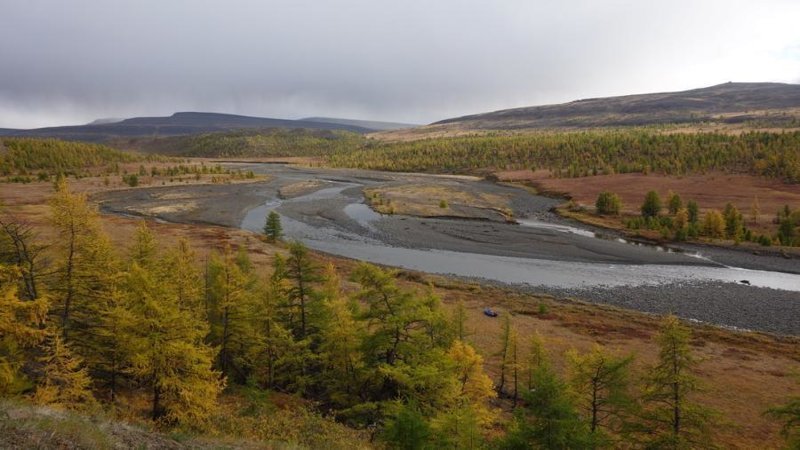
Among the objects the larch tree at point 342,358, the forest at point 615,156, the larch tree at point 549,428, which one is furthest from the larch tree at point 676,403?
the forest at point 615,156

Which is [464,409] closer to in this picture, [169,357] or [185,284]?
[169,357]

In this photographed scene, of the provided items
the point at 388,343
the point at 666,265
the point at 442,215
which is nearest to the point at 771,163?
the point at 666,265

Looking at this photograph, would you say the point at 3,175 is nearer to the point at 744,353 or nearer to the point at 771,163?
the point at 744,353

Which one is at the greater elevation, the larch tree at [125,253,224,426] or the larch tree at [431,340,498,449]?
the larch tree at [125,253,224,426]

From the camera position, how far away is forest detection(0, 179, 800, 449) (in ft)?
49.1

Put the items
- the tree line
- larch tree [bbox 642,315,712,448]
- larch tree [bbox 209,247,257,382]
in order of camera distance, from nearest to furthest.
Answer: larch tree [bbox 642,315,712,448] → larch tree [bbox 209,247,257,382] → the tree line

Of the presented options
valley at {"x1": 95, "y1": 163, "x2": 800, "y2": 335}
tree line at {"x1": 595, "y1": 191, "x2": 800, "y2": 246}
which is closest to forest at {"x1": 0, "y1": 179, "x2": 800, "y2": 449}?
valley at {"x1": 95, "y1": 163, "x2": 800, "y2": 335}

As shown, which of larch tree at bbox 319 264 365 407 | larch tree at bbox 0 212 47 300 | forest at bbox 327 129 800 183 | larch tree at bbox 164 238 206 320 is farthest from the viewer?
forest at bbox 327 129 800 183

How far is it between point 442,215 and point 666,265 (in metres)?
37.3

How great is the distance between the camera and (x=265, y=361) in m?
22.5

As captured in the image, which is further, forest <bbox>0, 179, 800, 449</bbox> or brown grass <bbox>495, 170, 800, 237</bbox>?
brown grass <bbox>495, 170, 800, 237</bbox>

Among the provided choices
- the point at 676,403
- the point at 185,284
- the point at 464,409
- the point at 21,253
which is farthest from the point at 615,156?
the point at 21,253

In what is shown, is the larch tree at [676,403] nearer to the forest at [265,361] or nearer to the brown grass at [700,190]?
the forest at [265,361]

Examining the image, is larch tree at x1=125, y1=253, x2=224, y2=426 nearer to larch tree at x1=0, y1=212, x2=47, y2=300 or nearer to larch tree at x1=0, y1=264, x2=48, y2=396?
larch tree at x1=0, y1=264, x2=48, y2=396
